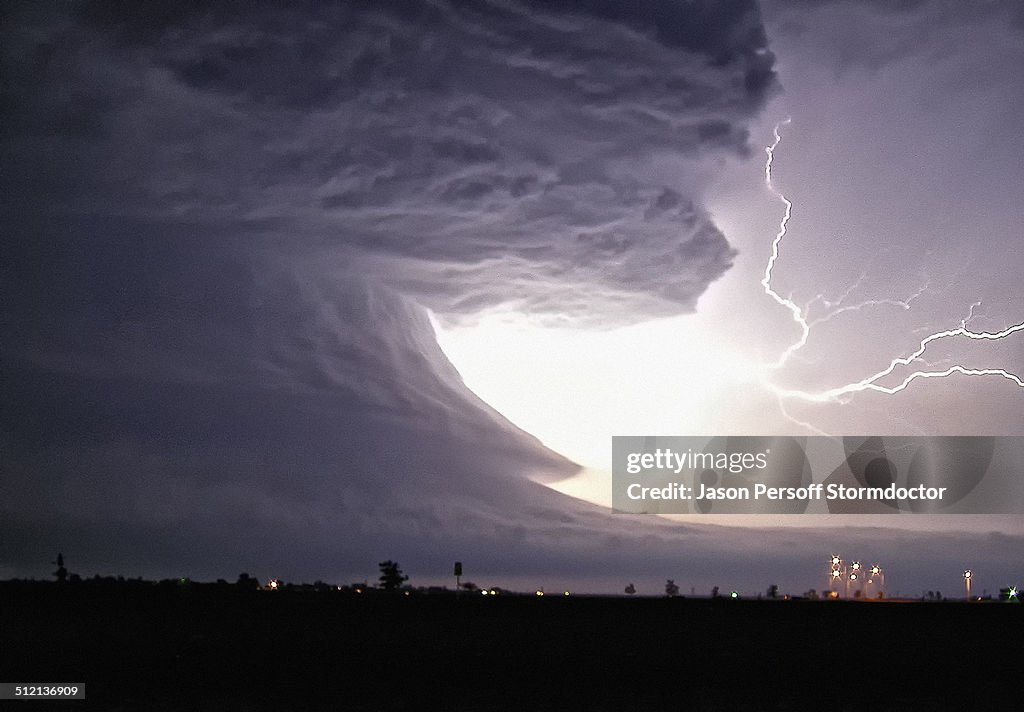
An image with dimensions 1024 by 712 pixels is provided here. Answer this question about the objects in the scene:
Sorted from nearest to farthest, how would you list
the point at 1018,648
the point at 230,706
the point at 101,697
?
the point at 230,706, the point at 101,697, the point at 1018,648

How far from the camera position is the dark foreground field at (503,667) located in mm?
27688

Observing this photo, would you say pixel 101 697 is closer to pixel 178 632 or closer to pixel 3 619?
pixel 178 632

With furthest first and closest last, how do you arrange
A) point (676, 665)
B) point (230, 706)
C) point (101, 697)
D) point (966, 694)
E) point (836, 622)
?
1. point (836, 622)
2. point (676, 665)
3. point (966, 694)
4. point (101, 697)
5. point (230, 706)

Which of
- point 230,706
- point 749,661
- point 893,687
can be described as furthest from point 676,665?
point 230,706

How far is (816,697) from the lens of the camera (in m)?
28.9

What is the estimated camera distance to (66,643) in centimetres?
4475

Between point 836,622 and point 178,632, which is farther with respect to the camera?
point 836,622

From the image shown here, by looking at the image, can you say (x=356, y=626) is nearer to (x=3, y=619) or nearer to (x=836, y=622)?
(x=3, y=619)

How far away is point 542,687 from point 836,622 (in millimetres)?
50673

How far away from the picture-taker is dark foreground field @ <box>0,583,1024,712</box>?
2769 cm

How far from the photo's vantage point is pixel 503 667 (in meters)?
36.8

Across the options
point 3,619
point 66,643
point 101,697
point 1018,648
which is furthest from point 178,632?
point 1018,648

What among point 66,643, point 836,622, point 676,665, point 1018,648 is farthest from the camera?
point 836,622

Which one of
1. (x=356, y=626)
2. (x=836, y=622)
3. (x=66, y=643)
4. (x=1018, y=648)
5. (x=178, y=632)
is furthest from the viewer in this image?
(x=836, y=622)
